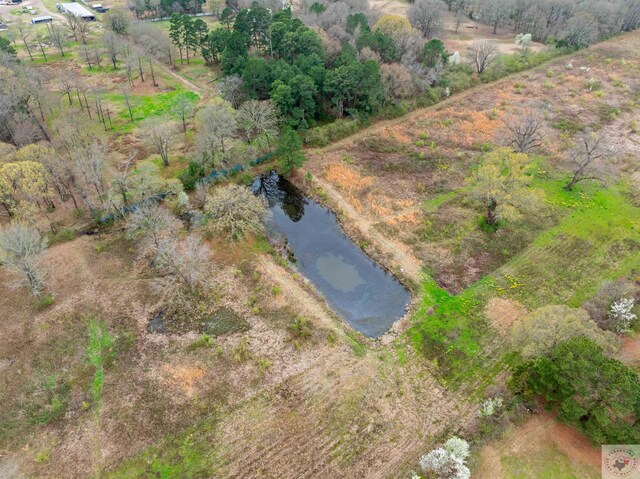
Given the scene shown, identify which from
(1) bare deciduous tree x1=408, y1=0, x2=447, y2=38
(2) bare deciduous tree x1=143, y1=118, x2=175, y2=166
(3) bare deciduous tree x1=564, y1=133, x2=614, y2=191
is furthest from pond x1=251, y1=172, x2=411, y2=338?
(1) bare deciduous tree x1=408, y1=0, x2=447, y2=38

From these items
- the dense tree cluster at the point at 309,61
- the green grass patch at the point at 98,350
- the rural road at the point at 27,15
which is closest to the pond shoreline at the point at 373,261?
the dense tree cluster at the point at 309,61

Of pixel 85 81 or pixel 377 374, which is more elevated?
pixel 85 81

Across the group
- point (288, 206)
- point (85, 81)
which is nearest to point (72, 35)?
point (85, 81)

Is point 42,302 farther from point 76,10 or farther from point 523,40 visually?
point 76,10

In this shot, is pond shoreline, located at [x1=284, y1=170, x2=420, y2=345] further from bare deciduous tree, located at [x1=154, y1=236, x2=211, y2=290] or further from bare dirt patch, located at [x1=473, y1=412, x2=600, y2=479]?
bare dirt patch, located at [x1=473, y1=412, x2=600, y2=479]

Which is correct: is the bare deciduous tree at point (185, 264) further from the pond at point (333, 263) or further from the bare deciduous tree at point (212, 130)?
the bare deciduous tree at point (212, 130)

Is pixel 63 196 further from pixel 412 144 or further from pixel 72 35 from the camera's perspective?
pixel 72 35

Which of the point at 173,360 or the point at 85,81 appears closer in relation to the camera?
the point at 173,360
